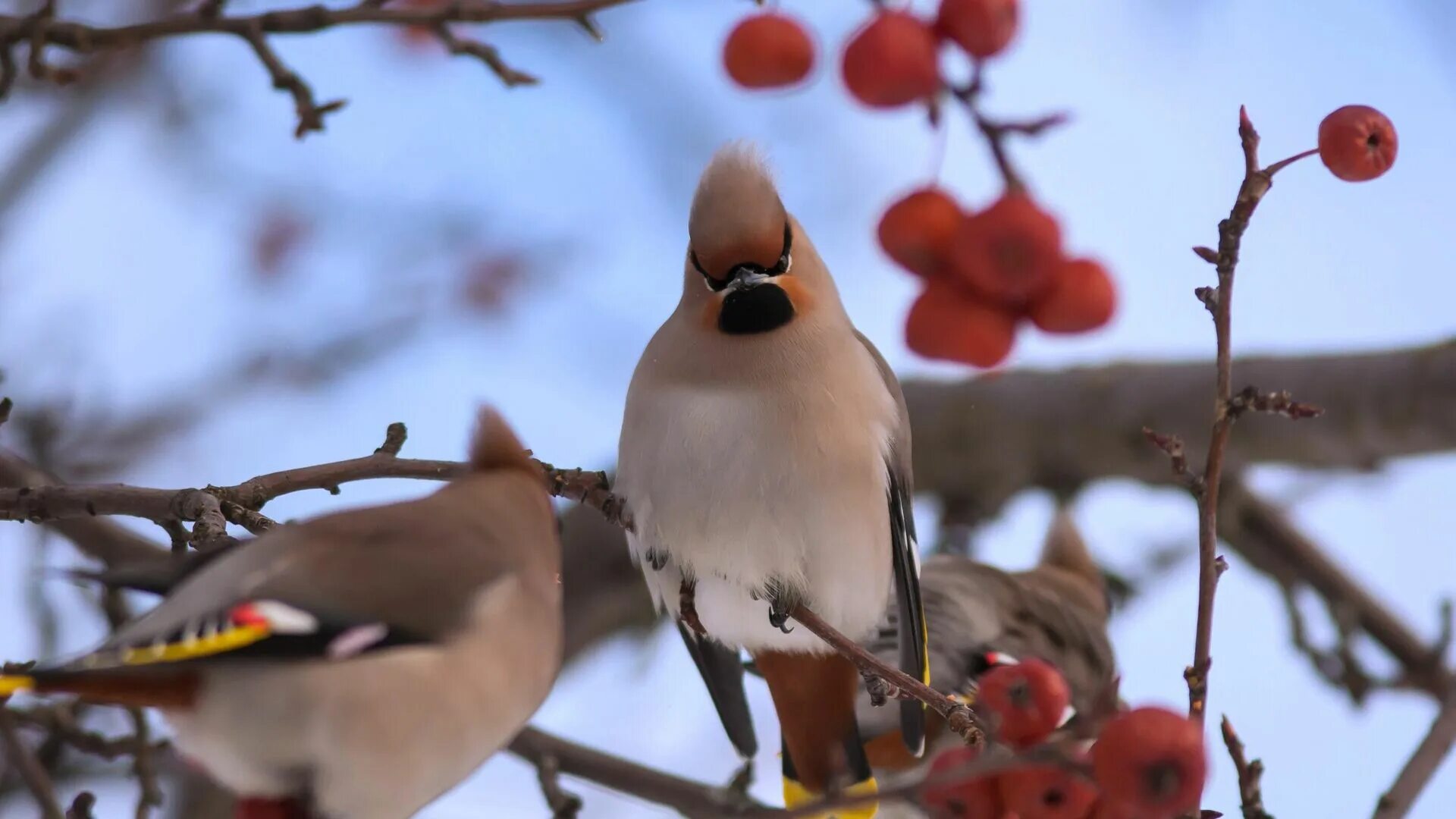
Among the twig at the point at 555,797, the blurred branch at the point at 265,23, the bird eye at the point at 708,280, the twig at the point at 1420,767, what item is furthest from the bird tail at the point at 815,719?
the blurred branch at the point at 265,23

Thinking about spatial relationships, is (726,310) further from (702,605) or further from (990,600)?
(990,600)

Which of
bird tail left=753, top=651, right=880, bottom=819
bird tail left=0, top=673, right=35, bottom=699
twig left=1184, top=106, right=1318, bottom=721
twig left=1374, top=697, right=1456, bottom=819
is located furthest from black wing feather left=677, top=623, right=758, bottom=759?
bird tail left=0, top=673, right=35, bottom=699

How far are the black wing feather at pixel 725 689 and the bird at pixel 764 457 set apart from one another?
114mm

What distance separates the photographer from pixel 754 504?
2.40 meters

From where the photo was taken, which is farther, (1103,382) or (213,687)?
(1103,382)

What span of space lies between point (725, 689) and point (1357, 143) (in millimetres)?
1429

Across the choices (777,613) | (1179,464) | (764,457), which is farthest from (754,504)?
(1179,464)

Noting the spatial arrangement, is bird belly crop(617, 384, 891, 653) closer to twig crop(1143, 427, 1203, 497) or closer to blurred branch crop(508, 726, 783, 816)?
blurred branch crop(508, 726, 783, 816)

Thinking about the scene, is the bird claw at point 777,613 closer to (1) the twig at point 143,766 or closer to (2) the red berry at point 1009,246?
(2) the red berry at point 1009,246

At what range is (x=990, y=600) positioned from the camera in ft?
10.3

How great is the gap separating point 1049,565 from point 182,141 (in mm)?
3345

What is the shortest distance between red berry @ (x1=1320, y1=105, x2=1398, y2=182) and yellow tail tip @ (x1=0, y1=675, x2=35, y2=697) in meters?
1.53

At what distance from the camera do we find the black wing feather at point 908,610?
2629 millimetres

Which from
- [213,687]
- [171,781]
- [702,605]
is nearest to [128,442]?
[171,781]
